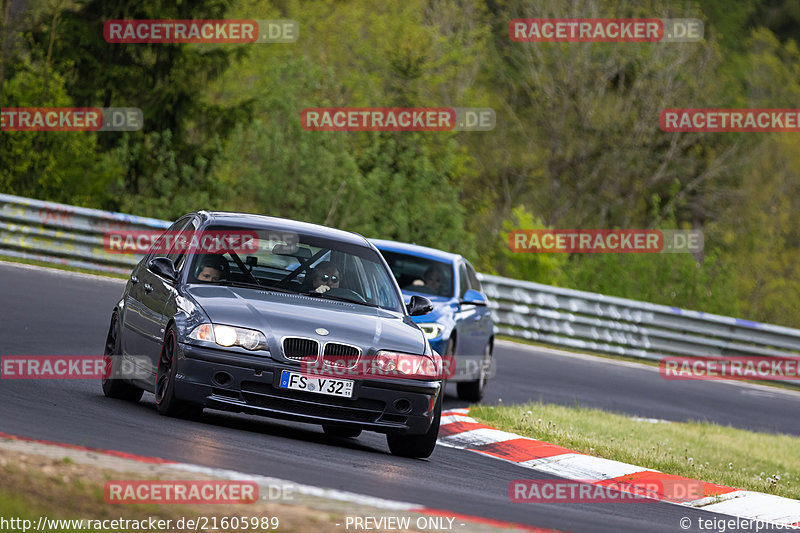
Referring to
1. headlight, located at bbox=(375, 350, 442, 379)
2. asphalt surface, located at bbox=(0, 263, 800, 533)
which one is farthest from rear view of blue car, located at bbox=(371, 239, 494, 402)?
headlight, located at bbox=(375, 350, 442, 379)

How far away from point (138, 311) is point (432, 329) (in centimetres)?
471

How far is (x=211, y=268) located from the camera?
10508mm

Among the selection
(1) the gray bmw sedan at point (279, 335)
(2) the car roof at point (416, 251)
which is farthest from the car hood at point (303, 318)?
(2) the car roof at point (416, 251)

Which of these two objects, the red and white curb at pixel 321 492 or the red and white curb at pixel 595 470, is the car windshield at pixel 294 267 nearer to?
the red and white curb at pixel 595 470

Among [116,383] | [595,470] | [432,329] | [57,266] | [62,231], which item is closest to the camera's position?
[116,383]

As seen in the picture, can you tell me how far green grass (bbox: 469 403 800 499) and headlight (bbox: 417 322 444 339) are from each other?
0.88 metres

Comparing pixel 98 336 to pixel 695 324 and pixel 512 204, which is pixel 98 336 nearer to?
pixel 695 324

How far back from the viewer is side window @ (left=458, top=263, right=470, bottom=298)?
16.6 metres

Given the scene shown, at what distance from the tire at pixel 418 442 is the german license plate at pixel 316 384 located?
81 cm

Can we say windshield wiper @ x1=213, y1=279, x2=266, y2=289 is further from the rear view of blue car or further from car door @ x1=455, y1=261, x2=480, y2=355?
car door @ x1=455, y1=261, x2=480, y2=355

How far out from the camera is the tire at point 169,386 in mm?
9670

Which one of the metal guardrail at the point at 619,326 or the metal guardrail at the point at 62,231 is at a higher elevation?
the metal guardrail at the point at 62,231

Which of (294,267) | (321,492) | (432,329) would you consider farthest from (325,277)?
(432,329)

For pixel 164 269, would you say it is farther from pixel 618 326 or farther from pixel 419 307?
pixel 618 326
